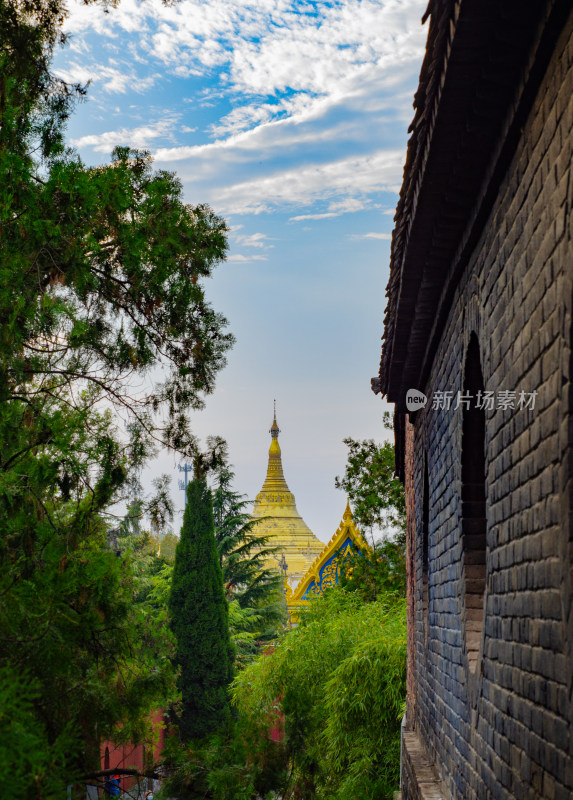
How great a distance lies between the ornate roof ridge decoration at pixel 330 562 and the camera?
78.6 ft

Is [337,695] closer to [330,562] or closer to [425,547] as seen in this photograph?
[425,547]

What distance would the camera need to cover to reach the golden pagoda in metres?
38.3

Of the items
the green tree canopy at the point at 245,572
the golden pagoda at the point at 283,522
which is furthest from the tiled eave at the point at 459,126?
the golden pagoda at the point at 283,522

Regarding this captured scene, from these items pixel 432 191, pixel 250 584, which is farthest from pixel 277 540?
pixel 432 191

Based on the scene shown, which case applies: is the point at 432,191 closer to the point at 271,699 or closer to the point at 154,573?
the point at 271,699

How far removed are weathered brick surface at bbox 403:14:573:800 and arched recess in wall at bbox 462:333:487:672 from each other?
73 millimetres

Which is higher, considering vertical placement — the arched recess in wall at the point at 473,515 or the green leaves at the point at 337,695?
the arched recess in wall at the point at 473,515

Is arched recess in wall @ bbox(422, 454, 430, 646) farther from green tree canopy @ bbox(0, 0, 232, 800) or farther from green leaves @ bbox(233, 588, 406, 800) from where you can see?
green leaves @ bbox(233, 588, 406, 800)

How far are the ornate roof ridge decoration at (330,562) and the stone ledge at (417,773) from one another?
13.8 meters

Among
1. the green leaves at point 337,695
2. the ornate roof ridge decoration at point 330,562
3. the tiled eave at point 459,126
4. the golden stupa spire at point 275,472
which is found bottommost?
the green leaves at point 337,695

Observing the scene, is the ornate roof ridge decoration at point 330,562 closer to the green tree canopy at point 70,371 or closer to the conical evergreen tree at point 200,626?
the conical evergreen tree at point 200,626

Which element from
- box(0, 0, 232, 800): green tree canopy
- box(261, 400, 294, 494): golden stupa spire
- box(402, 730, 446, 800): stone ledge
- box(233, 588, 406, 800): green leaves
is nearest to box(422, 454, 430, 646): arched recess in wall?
box(402, 730, 446, 800): stone ledge

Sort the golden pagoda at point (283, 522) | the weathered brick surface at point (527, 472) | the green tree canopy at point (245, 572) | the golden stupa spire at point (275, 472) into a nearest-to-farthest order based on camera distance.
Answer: the weathered brick surface at point (527, 472)
the green tree canopy at point (245, 572)
the golden pagoda at point (283, 522)
the golden stupa spire at point (275, 472)

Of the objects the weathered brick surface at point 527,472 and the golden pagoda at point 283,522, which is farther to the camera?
the golden pagoda at point 283,522
